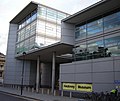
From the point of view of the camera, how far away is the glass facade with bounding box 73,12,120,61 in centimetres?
2311

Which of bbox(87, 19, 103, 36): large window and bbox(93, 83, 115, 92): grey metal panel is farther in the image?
bbox(87, 19, 103, 36): large window

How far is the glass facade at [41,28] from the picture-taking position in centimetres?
4169

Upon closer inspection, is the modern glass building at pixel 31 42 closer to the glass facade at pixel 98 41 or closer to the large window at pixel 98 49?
the glass facade at pixel 98 41

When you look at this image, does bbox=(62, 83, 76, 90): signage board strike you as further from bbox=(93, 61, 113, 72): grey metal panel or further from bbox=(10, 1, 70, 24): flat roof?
bbox=(10, 1, 70, 24): flat roof

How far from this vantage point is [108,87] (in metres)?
20.5

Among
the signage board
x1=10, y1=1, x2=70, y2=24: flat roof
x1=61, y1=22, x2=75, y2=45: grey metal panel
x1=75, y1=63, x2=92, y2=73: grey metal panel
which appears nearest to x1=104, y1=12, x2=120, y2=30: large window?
x1=75, y1=63, x2=92, y2=73: grey metal panel

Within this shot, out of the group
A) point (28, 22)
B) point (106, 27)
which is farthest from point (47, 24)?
point (106, 27)

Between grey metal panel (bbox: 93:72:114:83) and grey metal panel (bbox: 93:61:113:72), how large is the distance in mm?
429

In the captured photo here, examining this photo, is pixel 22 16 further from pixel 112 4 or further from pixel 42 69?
pixel 112 4

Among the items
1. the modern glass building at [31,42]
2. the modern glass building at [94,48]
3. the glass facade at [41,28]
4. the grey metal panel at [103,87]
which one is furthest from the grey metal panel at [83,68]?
the glass facade at [41,28]

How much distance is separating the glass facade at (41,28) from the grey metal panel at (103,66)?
20164mm

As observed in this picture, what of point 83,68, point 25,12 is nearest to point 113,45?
point 83,68

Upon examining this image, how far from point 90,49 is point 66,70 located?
180 inches

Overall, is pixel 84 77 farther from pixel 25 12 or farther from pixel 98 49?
pixel 25 12
